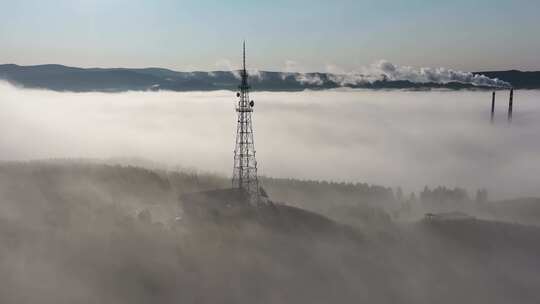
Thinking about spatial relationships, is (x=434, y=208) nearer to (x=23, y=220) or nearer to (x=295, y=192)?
(x=295, y=192)

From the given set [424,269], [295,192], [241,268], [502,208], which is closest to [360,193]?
[295,192]

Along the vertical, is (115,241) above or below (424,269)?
above

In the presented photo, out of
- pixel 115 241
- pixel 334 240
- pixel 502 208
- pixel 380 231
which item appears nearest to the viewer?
pixel 115 241

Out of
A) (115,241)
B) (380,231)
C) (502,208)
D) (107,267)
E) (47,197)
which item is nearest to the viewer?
(107,267)

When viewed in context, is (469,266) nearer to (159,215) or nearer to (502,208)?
(502,208)

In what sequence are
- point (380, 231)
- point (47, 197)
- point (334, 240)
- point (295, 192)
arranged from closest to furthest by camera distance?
point (334, 240) < point (380, 231) < point (47, 197) < point (295, 192)

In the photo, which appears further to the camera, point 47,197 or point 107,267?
point 47,197

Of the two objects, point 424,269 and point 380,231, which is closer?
point 424,269

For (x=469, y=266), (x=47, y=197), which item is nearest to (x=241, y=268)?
(x=469, y=266)

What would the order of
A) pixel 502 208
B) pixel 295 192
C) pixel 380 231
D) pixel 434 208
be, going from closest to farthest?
pixel 380 231
pixel 502 208
pixel 434 208
pixel 295 192
